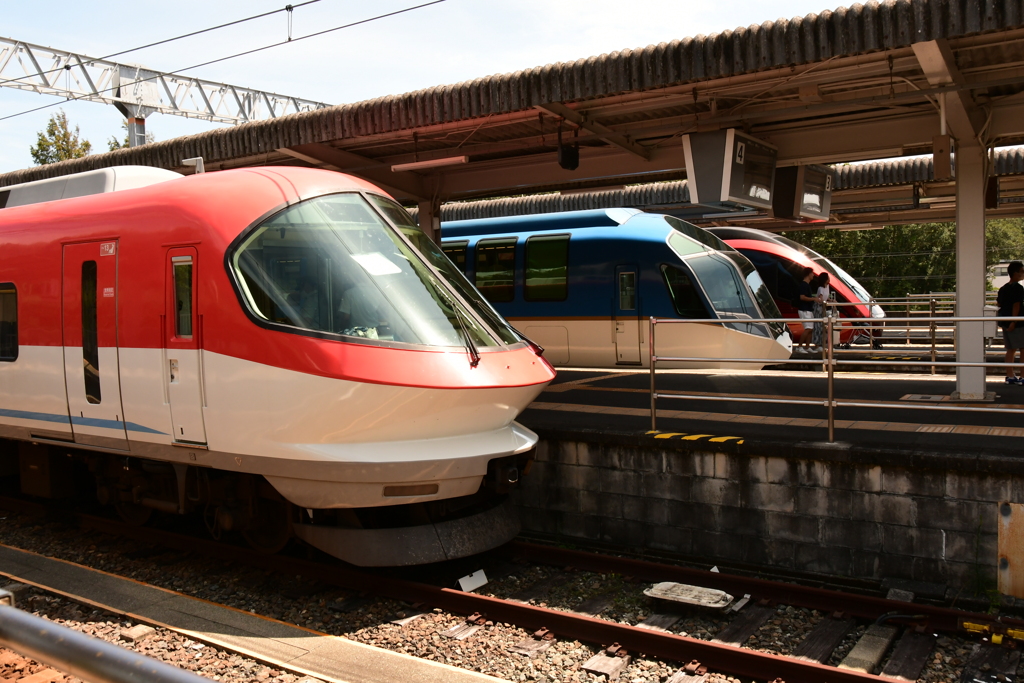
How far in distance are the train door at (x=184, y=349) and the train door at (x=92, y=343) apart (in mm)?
727

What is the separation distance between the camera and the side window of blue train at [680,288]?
1402 cm

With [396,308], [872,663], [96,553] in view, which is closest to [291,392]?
[396,308]

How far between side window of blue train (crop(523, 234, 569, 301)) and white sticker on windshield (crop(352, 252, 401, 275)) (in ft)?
27.4

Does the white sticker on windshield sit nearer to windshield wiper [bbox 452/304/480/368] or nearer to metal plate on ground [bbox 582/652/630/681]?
windshield wiper [bbox 452/304/480/368]

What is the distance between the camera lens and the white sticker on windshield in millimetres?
6594

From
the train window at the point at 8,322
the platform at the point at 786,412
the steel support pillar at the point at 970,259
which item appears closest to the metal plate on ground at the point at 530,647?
the platform at the point at 786,412

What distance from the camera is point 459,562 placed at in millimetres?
7570

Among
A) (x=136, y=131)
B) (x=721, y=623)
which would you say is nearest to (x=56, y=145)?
(x=136, y=131)

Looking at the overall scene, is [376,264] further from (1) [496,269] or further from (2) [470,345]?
(1) [496,269]

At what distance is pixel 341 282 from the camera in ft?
21.0

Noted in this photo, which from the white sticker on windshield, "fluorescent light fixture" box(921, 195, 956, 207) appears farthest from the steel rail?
"fluorescent light fixture" box(921, 195, 956, 207)

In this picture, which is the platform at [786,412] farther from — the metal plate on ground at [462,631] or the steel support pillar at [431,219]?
the steel support pillar at [431,219]

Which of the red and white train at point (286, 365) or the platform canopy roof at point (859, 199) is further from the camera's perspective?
the platform canopy roof at point (859, 199)

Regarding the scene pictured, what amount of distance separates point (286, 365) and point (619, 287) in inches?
356
